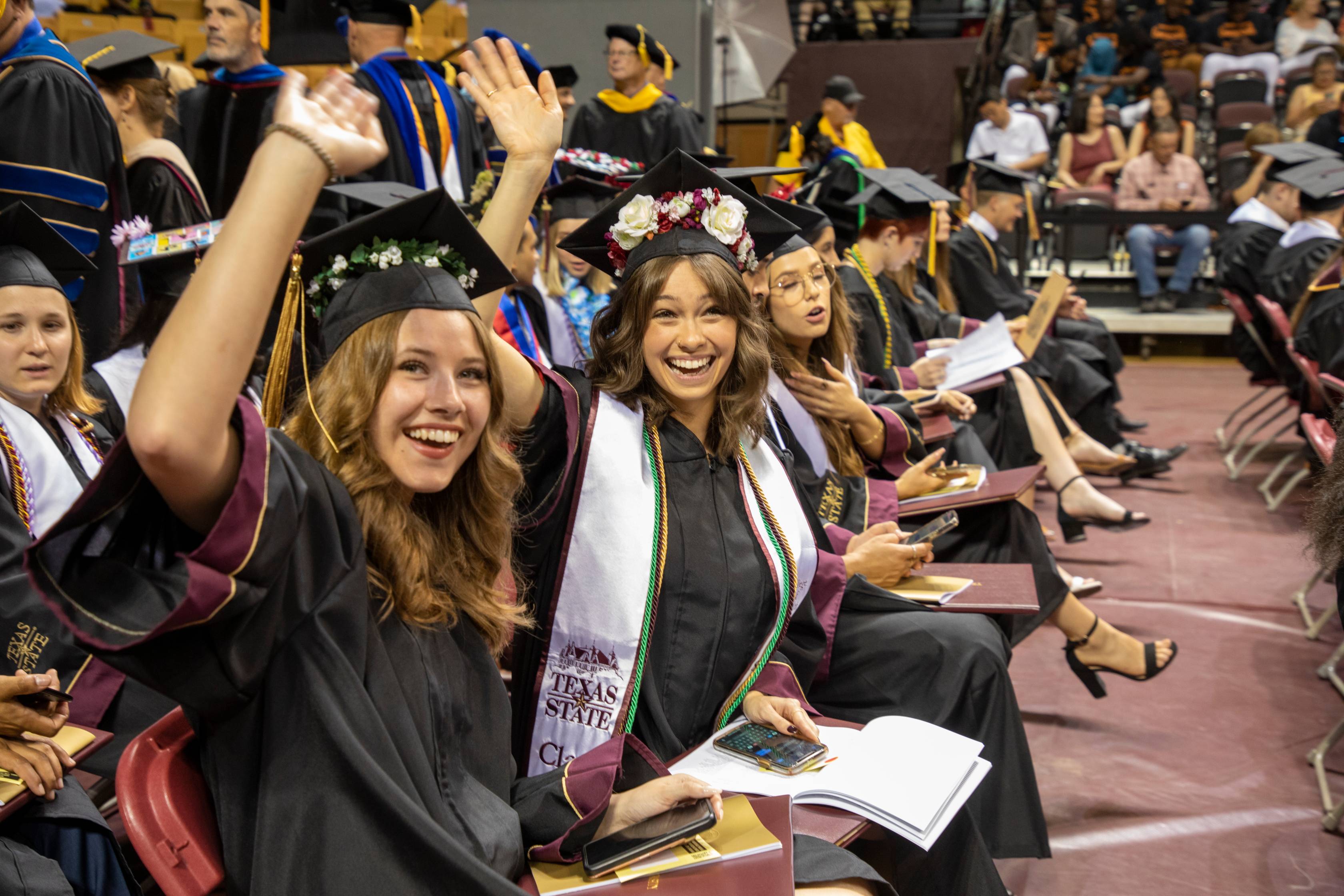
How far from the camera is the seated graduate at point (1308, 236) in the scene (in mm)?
6012

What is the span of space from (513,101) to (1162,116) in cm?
1021

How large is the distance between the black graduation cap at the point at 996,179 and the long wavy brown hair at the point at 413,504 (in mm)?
5738

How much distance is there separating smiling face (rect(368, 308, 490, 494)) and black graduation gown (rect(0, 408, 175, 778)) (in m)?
1.06

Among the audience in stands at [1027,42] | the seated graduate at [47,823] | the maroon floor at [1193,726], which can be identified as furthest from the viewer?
the audience in stands at [1027,42]

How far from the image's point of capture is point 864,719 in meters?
2.67

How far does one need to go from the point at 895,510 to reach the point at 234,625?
7.67 feet

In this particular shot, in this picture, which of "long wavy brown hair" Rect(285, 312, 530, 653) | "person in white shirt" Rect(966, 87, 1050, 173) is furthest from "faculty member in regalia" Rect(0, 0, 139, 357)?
"person in white shirt" Rect(966, 87, 1050, 173)

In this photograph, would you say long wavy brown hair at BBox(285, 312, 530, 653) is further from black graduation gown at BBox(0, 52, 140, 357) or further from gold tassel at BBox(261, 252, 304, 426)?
black graduation gown at BBox(0, 52, 140, 357)

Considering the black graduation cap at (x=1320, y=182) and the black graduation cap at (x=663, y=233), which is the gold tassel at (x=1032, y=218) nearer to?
the black graduation cap at (x=1320, y=182)

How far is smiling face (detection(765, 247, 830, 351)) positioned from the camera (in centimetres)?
342

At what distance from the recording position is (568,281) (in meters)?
4.54

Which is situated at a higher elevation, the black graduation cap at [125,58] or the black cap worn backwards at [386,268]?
the black graduation cap at [125,58]

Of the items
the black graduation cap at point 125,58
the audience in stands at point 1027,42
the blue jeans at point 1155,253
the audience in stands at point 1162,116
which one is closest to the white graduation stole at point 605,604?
the black graduation cap at point 125,58

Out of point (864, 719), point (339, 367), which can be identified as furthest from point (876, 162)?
point (339, 367)
